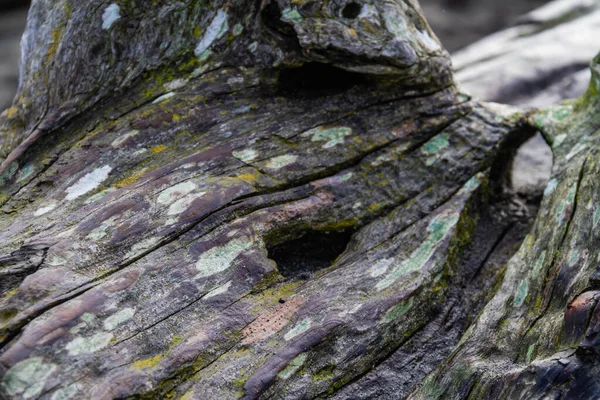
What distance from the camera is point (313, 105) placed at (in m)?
3.48

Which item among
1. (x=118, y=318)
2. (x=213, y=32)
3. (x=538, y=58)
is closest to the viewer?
(x=118, y=318)

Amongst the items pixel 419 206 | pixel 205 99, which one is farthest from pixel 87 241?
pixel 419 206

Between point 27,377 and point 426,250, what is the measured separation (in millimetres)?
1933

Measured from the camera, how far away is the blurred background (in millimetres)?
11438

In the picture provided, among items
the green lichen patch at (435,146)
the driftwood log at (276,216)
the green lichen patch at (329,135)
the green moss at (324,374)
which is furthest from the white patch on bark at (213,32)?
the green moss at (324,374)

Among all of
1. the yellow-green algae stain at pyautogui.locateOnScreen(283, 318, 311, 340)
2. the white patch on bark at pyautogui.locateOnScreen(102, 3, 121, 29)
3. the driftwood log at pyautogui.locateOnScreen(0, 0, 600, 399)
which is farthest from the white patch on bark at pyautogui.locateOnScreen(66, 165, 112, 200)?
the yellow-green algae stain at pyautogui.locateOnScreen(283, 318, 311, 340)

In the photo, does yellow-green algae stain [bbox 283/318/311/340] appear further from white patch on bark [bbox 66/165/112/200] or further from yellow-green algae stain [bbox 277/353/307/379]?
white patch on bark [bbox 66/165/112/200]

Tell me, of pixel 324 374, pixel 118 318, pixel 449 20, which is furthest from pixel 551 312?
pixel 449 20

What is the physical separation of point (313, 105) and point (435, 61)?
0.78m

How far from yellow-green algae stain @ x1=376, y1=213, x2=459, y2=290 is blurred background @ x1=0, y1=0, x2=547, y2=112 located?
31.3ft

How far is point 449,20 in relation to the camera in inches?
546

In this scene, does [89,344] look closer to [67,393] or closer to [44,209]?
[67,393]

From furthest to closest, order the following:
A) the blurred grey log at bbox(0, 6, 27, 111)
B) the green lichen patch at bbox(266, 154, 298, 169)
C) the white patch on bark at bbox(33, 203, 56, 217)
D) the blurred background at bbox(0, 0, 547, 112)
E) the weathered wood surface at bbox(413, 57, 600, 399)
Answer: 1. the blurred background at bbox(0, 0, 547, 112)
2. the blurred grey log at bbox(0, 6, 27, 111)
3. the green lichen patch at bbox(266, 154, 298, 169)
4. the white patch on bark at bbox(33, 203, 56, 217)
5. the weathered wood surface at bbox(413, 57, 600, 399)

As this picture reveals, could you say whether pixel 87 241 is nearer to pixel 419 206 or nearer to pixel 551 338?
pixel 419 206
